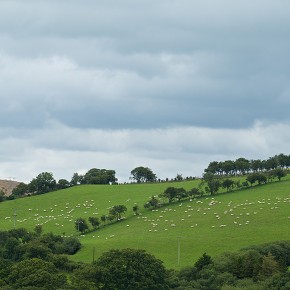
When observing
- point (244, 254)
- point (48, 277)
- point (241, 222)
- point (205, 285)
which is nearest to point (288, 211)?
point (241, 222)

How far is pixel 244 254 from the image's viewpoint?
132875mm

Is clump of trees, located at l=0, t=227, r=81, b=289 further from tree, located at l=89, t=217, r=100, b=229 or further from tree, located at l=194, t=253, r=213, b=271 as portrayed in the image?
tree, located at l=194, t=253, r=213, b=271

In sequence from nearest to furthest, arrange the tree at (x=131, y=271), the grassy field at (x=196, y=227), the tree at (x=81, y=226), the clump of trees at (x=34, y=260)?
the clump of trees at (x=34, y=260) → the tree at (x=131, y=271) → the grassy field at (x=196, y=227) → the tree at (x=81, y=226)

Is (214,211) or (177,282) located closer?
(177,282)

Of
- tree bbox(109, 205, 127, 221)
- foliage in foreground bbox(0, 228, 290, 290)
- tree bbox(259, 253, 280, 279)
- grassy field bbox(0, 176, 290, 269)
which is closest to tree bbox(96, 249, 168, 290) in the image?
foliage in foreground bbox(0, 228, 290, 290)

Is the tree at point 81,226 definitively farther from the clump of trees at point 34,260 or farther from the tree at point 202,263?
the tree at point 202,263

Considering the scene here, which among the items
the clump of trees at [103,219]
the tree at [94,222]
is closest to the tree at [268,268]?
the tree at [94,222]

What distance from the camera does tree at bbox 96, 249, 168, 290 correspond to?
390 ft

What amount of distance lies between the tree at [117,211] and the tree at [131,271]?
2507 inches

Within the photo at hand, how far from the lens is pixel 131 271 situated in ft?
395

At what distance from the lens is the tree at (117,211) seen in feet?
621

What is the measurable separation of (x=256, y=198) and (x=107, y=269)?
7628 cm

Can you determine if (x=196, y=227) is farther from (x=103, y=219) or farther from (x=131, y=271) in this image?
(x=131, y=271)

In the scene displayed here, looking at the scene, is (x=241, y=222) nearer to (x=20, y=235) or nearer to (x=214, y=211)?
(x=214, y=211)
